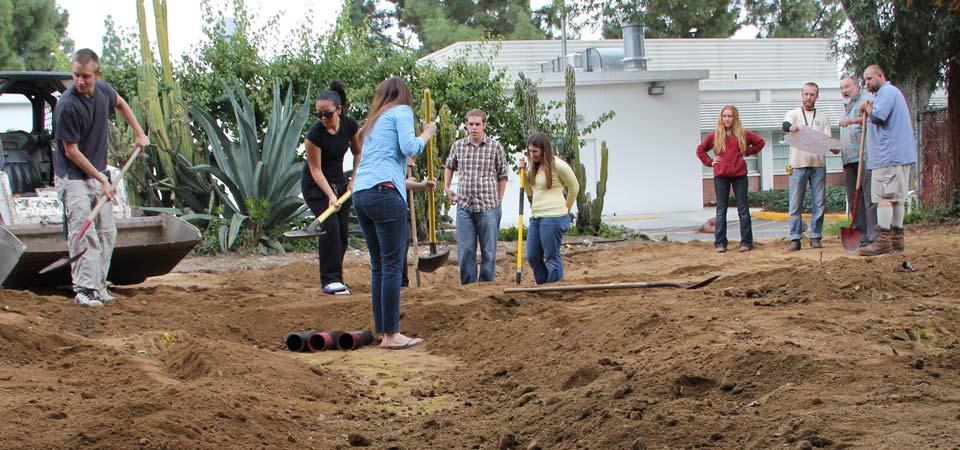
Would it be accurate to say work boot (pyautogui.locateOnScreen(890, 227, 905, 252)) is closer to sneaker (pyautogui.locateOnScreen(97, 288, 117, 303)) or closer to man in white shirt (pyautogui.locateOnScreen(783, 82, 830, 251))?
man in white shirt (pyautogui.locateOnScreen(783, 82, 830, 251))

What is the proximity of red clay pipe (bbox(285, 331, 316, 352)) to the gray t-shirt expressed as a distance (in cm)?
242

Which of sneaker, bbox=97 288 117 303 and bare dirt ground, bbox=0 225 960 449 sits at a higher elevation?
sneaker, bbox=97 288 117 303

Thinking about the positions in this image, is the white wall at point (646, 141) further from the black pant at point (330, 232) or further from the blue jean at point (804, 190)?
the black pant at point (330, 232)

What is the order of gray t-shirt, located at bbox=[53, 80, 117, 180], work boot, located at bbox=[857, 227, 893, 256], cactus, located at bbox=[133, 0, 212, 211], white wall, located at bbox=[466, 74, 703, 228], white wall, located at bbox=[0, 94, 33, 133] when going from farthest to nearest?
white wall, located at bbox=[466, 74, 703, 228] → white wall, located at bbox=[0, 94, 33, 133] → cactus, located at bbox=[133, 0, 212, 211] → work boot, located at bbox=[857, 227, 893, 256] → gray t-shirt, located at bbox=[53, 80, 117, 180]

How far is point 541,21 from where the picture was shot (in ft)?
154

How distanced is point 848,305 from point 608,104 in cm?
1786

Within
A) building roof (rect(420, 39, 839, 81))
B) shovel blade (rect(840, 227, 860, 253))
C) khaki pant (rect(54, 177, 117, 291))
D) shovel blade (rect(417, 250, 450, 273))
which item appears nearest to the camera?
khaki pant (rect(54, 177, 117, 291))

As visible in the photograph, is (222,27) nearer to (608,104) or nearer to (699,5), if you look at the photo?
(608,104)

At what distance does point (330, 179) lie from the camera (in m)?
8.84

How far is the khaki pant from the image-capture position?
8.12 meters

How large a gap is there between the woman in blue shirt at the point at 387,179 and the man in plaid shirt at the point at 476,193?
7.96 ft

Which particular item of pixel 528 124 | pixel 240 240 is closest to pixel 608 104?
pixel 528 124

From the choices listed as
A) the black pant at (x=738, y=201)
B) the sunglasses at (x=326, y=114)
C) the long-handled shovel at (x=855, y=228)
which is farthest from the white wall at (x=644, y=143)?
the sunglasses at (x=326, y=114)

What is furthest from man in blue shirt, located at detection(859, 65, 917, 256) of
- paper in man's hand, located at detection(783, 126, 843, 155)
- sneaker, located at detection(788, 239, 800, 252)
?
sneaker, located at detection(788, 239, 800, 252)
